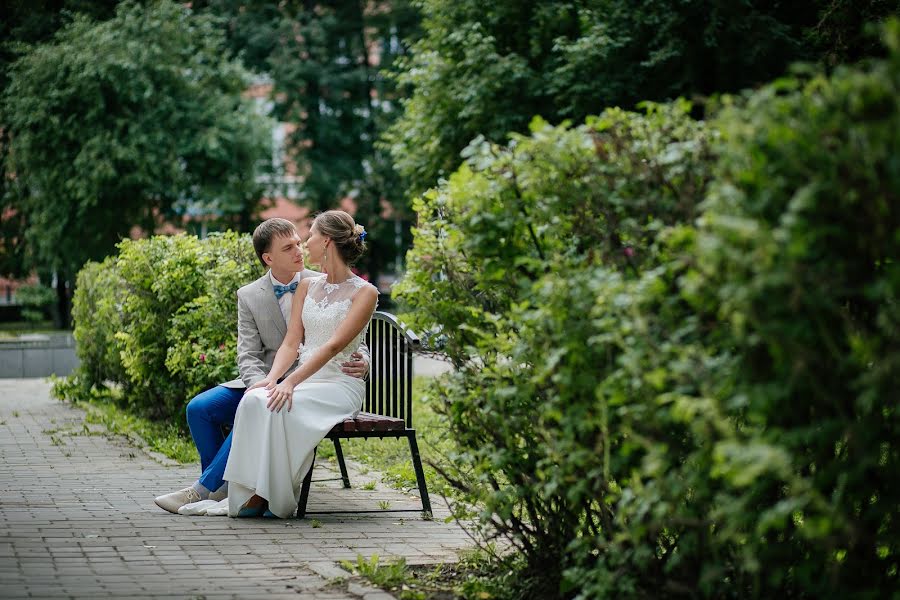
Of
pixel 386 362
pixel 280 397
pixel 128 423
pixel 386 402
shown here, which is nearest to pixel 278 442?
pixel 280 397

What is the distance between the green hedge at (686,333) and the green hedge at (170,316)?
4340 millimetres

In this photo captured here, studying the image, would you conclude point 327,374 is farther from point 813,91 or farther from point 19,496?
point 813,91

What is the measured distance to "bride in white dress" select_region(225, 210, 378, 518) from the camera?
6.55 metres

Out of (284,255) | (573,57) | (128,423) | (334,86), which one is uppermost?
(334,86)

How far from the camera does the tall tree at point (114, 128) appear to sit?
91.4ft

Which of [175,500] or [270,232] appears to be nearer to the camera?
[175,500]

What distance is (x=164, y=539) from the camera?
5.96 meters

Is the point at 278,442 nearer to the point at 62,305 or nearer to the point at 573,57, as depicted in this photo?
the point at 573,57

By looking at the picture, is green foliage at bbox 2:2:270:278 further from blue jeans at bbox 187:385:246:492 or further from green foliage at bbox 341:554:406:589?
green foliage at bbox 341:554:406:589

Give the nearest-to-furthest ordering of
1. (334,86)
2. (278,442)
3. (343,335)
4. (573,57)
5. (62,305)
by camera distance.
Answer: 1. (278,442)
2. (343,335)
3. (573,57)
4. (62,305)
5. (334,86)

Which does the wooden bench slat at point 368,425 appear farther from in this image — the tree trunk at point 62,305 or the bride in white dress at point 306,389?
the tree trunk at point 62,305

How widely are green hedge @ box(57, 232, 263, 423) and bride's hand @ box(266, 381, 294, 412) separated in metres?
2.27

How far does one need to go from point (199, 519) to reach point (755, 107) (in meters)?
4.48

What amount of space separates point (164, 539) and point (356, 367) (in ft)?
5.32
